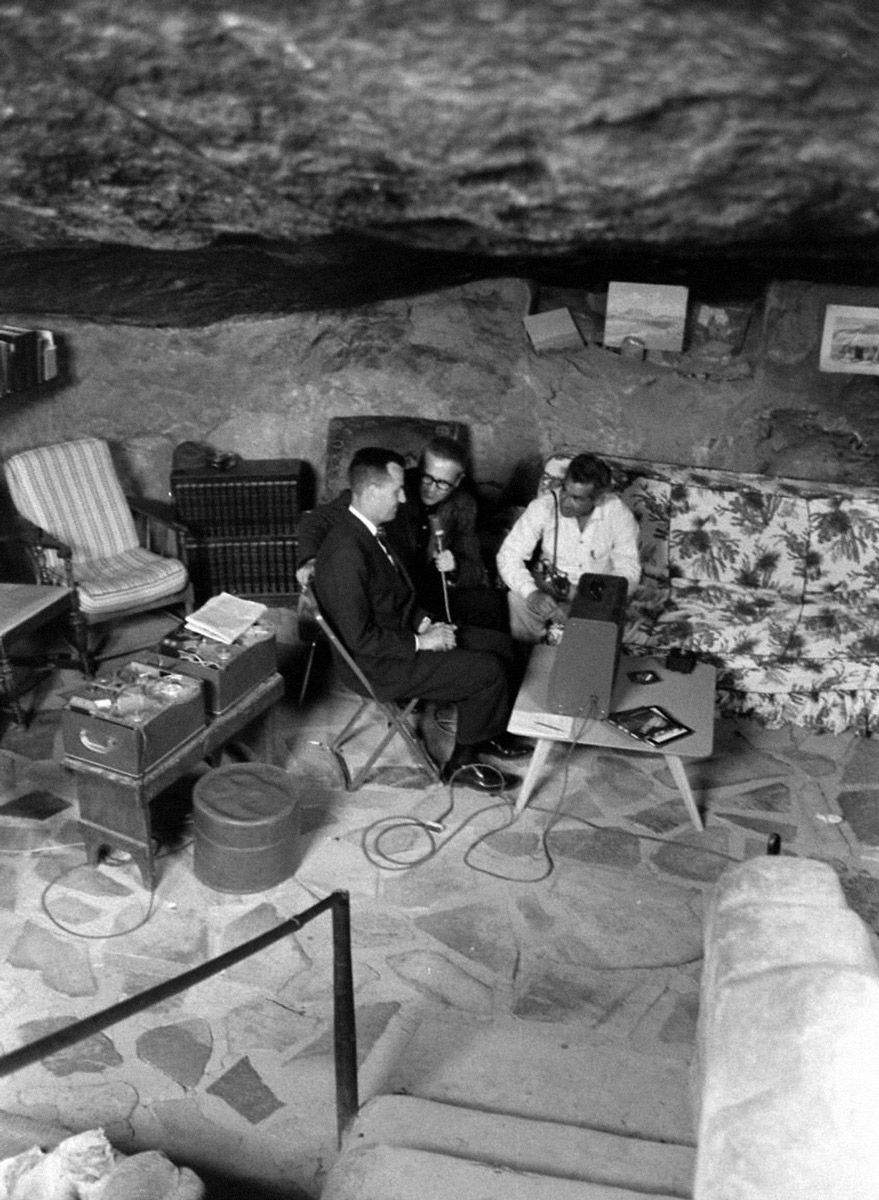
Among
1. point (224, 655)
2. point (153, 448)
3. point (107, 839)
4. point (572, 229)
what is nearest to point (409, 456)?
point (153, 448)

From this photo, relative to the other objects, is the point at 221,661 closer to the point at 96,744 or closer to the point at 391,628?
the point at 96,744

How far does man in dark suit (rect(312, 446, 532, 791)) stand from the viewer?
16.0ft

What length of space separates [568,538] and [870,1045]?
372 centimetres

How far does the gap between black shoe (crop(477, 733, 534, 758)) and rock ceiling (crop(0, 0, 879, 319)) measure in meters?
3.56

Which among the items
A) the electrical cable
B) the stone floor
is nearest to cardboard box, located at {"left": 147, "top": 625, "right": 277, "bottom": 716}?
the stone floor

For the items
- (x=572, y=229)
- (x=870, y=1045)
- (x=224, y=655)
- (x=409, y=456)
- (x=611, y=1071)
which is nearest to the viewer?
(x=572, y=229)

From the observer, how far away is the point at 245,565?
6.77m

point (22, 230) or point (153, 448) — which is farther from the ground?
point (22, 230)

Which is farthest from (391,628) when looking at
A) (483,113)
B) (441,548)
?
(483,113)

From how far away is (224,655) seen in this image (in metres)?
4.78

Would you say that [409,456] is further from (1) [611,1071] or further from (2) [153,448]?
(1) [611,1071]

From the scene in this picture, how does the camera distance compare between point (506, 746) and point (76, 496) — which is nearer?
point (506, 746)

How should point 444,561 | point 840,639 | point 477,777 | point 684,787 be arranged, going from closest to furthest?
1. point 684,787
2. point 477,777
3. point 444,561
4. point 840,639

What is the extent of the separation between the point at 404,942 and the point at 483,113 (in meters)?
3.19
